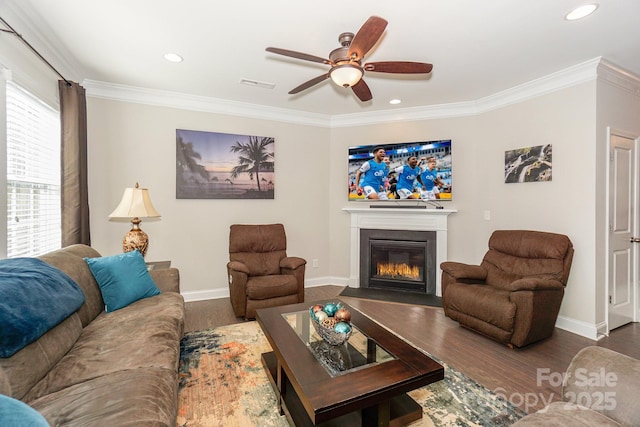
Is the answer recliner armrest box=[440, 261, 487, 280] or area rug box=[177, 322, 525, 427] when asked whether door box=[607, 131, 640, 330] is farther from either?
area rug box=[177, 322, 525, 427]

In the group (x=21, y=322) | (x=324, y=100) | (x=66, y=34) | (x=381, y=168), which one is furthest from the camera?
(x=381, y=168)

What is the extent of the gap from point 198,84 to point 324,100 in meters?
1.57

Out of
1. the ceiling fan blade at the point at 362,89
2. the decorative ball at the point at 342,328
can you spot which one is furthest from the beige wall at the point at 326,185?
the decorative ball at the point at 342,328

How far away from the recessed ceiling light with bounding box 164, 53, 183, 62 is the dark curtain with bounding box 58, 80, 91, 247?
0.93 metres

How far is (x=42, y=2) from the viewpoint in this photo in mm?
2088

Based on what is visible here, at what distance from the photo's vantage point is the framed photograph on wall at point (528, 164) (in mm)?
3244

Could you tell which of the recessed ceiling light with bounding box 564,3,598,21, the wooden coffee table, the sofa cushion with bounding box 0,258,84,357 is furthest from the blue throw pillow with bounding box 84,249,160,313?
the recessed ceiling light with bounding box 564,3,598,21

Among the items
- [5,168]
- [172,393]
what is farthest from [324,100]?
[172,393]

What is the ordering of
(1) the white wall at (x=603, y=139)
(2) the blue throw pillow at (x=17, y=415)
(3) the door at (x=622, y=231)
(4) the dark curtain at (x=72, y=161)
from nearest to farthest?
(2) the blue throw pillow at (x=17, y=415) → (4) the dark curtain at (x=72, y=161) → (1) the white wall at (x=603, y=139) → (3) the door at (x=622, y=231)

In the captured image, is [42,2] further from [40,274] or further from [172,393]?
[172,393]

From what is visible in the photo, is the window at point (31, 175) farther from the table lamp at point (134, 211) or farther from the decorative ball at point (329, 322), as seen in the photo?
the decorative ball at point (329, 322)

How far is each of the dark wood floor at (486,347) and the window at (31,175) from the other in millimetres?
1551

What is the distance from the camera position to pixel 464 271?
3098mm

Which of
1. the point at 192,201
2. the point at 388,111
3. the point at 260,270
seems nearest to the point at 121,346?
the point at 260,270
